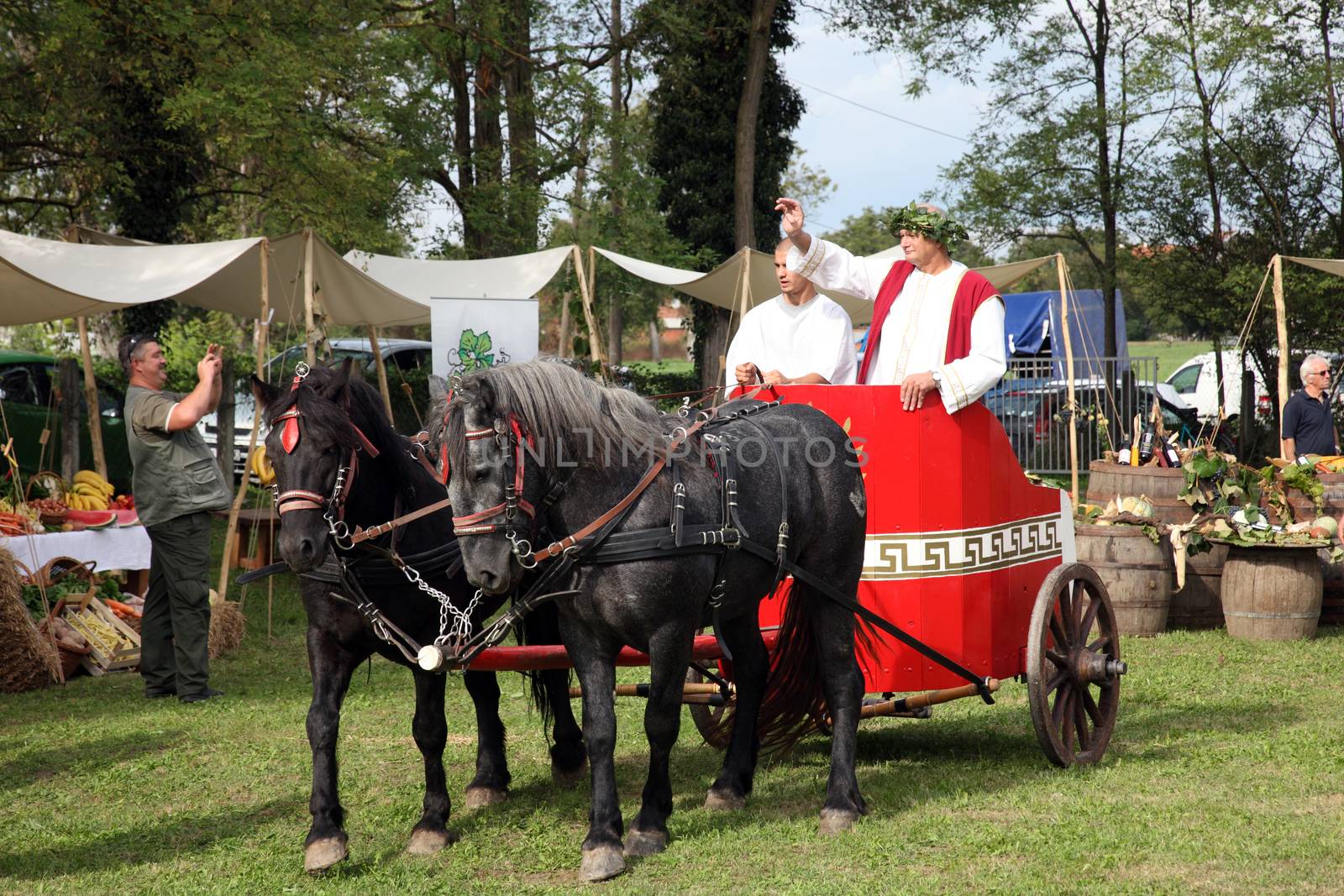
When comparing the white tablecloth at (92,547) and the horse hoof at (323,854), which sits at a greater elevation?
the white tablecloth at (92,547)

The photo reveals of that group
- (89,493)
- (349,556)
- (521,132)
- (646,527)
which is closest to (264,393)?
(349,556)

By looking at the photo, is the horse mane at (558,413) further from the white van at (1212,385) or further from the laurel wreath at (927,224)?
the white van at (1212,385)

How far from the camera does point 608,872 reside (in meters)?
4.03

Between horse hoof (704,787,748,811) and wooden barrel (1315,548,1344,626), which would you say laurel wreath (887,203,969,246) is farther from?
wooden barrel (1315,548,1344,626)

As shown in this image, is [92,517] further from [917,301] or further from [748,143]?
[748,143]

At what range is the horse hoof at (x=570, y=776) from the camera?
5.40m

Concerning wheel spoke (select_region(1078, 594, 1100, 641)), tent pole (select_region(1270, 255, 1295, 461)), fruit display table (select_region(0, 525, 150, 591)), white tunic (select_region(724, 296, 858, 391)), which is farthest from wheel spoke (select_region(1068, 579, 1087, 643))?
tent pole (select_region(1270, 255, 1295, 461))

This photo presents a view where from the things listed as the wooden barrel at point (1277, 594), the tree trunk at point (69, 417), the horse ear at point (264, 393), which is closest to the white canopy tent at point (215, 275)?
the tree trunk at point (69, 417)

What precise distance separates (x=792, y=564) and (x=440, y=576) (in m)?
1.26

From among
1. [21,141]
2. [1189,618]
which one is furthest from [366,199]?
[1189,618]

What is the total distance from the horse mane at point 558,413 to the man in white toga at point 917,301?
4.15 feet

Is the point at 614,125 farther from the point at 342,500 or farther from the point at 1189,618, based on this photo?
the point at 342,500

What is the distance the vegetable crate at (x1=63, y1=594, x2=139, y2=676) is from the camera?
811 centimetres

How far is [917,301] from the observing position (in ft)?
17.2
